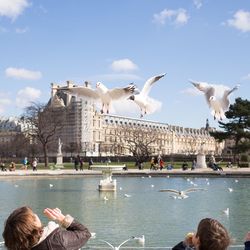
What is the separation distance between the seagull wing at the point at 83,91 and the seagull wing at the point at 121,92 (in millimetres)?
381

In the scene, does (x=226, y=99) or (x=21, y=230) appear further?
(x=226, y=99)

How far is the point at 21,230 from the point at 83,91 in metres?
10.3

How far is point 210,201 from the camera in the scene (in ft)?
70.6

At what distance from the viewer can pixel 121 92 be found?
45.8 feet

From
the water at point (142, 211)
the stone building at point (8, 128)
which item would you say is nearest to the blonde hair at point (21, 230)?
the water at point (142, 211)

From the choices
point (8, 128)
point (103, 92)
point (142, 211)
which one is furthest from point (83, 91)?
point (8, 128)

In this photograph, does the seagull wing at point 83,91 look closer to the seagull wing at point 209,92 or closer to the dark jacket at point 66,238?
the seagull wing at point 209,92

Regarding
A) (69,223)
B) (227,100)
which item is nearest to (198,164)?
(227,100)

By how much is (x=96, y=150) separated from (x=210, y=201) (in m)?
116

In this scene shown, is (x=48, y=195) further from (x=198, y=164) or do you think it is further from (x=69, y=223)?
(x=198, y=164)

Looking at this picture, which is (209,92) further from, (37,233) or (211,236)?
(37,233)

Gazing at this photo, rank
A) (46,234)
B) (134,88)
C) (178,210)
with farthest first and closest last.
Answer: (178,210) → (134,88) → (46,234)

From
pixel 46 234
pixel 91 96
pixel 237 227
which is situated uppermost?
pixel 91 96

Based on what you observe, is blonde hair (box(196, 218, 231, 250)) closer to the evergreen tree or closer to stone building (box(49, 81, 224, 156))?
the evergreen tree
